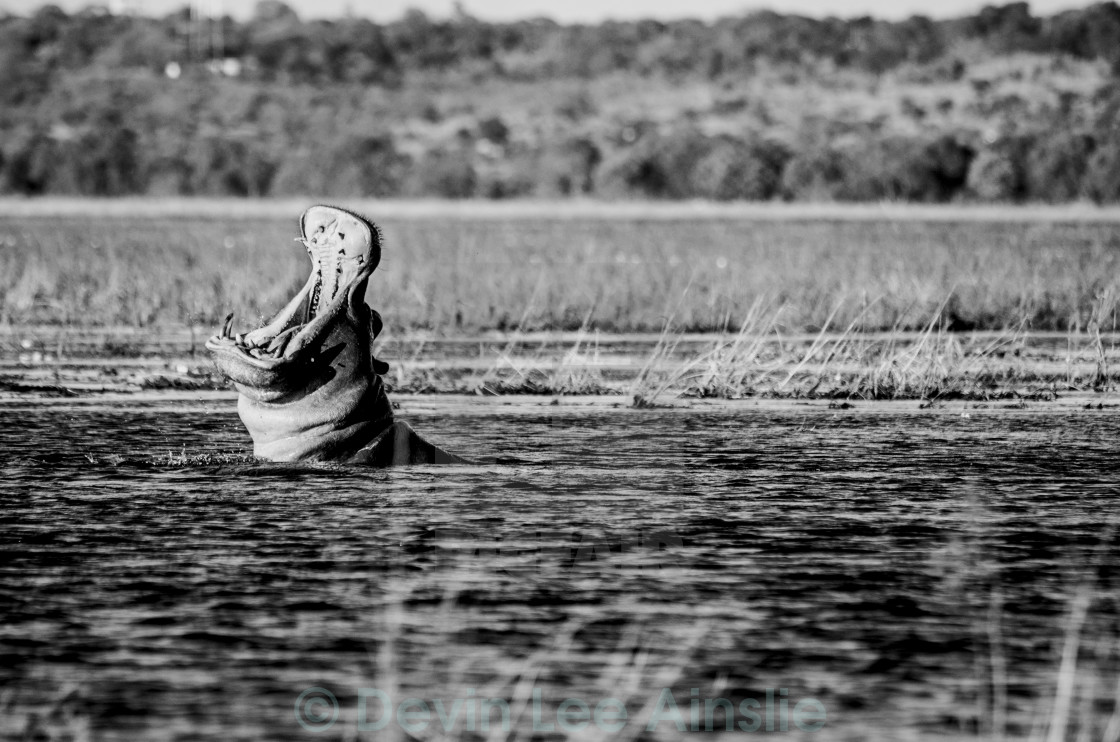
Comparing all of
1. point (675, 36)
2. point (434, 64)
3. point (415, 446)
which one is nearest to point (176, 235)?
point (415, 446)

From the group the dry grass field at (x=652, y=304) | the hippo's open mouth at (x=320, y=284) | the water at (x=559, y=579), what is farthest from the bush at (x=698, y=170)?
the hippo's open mouth at (x=320, y=284)

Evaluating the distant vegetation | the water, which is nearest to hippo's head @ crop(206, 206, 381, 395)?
the water

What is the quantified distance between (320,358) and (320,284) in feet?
1.40

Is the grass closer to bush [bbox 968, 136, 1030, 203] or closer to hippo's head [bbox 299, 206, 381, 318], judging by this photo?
hippo's head [bbox 299, 206, 381, 318]

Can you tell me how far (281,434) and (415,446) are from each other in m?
0.93

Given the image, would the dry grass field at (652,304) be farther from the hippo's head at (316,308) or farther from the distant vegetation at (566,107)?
the distant vegetation at (566,107)

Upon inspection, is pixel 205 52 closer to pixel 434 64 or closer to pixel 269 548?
pixel 434 64

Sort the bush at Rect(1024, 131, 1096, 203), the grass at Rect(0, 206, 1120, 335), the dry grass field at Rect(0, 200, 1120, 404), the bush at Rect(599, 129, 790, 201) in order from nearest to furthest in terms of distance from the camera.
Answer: the dry grass field at Rect(0, 200, 1120, 404)
the grass at Rect(0, 206, 1120, 335)
the bush at Rect(1024, 131, 1096, 203)
the bush at Rect(599, 129, 790, 201)

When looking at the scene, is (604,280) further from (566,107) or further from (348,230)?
(566,107)

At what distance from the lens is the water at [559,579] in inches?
267

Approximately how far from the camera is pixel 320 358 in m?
10.6

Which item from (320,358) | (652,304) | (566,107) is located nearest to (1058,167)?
(566,107)

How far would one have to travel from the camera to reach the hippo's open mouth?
10.4 meters

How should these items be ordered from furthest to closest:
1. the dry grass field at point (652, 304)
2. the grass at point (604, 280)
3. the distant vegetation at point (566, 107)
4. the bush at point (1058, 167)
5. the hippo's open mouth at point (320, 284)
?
the distant vegetation at point (566, 107) < the bush at point (1058, 167) < the grass at point (604, 280) < the dry grass field at point (652, 304) < the hippo's open mouth at point (320, 284)
